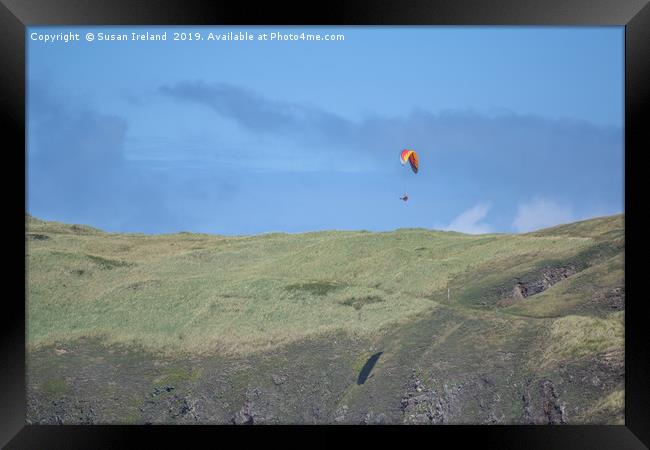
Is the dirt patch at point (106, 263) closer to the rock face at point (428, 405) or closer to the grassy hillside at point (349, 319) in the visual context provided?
the grassy hillside at point (349, 319)

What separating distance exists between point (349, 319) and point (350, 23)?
589 inches

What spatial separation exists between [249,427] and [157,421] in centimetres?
883

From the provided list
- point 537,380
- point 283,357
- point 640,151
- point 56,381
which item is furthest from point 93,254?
point 640,151

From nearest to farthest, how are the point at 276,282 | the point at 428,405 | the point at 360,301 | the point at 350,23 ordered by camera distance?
the point at 350,23 → the point at 428,405 → the point at 360,301 → the point at 276,282

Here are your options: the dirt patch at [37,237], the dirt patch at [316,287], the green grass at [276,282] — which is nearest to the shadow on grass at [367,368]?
the green grass at [276,282]

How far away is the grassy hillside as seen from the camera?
81.4 ft

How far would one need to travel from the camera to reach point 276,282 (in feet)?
106

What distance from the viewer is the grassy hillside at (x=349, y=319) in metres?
24.8

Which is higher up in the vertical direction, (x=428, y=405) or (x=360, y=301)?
(x=360, y=301)

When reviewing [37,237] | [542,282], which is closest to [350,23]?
[542,282]

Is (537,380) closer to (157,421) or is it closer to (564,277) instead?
(564,277)

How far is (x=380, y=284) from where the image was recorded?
32156 mm

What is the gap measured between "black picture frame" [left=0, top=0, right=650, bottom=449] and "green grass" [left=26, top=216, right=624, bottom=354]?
26.9ft

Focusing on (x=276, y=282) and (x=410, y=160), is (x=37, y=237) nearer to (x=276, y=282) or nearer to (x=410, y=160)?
(x=276, y=282)
